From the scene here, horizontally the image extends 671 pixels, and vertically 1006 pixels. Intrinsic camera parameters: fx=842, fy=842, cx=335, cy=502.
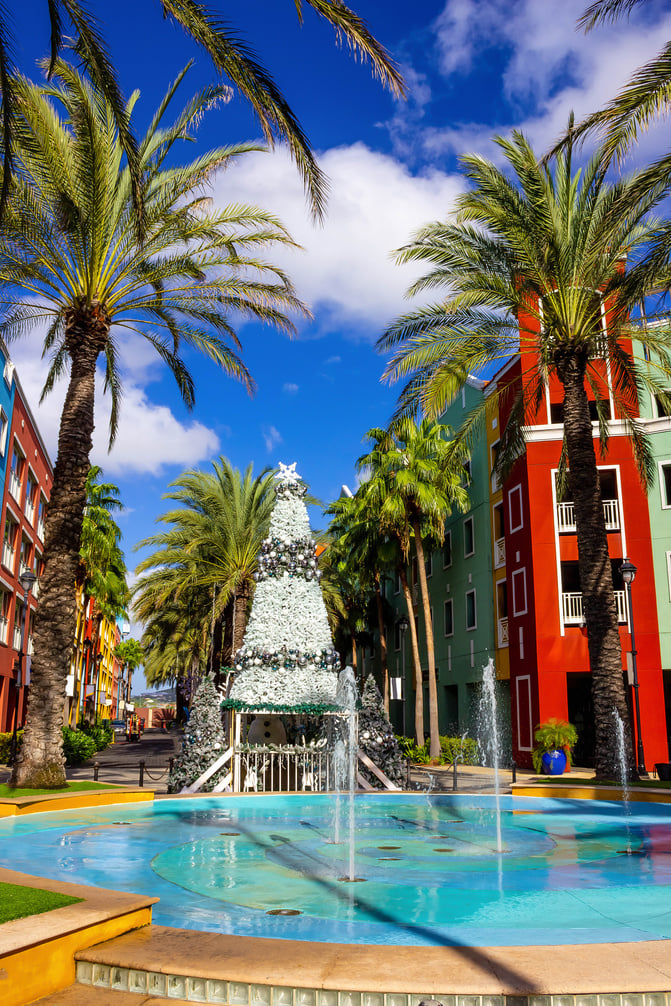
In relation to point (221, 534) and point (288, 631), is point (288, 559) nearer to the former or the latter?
point (288, 631)

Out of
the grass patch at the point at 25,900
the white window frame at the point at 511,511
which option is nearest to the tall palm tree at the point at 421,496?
the white window frame at the point at 511,511

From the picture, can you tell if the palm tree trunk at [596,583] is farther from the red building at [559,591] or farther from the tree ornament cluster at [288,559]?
the red building at [559,591]

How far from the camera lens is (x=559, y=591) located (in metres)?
28.9

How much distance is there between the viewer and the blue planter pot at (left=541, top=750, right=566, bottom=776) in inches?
933

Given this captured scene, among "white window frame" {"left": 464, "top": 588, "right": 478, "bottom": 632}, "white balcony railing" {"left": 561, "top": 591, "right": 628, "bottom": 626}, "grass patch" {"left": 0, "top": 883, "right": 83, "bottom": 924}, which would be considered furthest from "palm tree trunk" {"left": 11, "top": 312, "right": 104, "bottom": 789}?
"white window frame" {"left": 464, "top": 588, "right": 478, "bottom": 632}

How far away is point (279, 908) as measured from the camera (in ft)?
23.3

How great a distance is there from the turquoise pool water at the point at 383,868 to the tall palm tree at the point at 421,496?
1626cm

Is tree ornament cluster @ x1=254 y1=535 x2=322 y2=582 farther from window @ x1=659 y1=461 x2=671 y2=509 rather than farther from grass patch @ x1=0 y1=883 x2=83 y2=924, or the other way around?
window @ x1=659 y1=461 x2=671 y2=509

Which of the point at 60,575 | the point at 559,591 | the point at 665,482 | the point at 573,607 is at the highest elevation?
the point at 665,482

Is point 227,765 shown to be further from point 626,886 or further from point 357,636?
point 357,636

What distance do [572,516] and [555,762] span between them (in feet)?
30.3

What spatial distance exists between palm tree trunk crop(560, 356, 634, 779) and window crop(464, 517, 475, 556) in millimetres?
18284

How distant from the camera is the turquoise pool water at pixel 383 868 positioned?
651 cm

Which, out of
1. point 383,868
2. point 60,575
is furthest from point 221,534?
point 383,868
